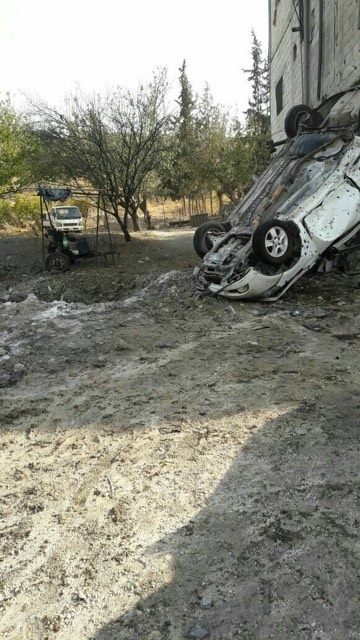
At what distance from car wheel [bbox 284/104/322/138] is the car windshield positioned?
6.09 metres

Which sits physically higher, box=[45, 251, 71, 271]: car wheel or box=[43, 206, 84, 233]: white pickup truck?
box=[43, 206, 84, 233]: white pickup truck

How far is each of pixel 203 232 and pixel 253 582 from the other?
765cm

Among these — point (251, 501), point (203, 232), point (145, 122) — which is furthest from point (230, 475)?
point (145, 122)

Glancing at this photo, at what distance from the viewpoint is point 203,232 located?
9.44 metres

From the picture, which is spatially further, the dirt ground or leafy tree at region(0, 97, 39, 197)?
leafy tree at region(0, 97, 39, 197)

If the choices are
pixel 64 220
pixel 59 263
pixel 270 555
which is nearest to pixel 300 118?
pixel 64 220

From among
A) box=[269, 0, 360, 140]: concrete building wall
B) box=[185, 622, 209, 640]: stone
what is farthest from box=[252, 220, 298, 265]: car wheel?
box=[185, 622, 209, 640]: stone

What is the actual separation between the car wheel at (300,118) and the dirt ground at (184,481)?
196 inches

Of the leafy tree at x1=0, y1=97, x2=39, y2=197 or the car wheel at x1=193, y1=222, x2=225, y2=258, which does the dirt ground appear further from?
the leafy tree at x1=0, y1=97, x2=39, y2=197

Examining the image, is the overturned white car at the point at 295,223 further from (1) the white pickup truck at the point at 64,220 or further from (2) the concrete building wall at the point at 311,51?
(1) the white pickup truck at the point at 64,220

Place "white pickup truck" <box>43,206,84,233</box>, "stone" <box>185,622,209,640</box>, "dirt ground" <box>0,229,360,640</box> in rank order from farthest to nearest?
1. "white pickup truck" <box>43,206,84,233</box>
2. "dirt ground" <box>0,229,360,640</box>
3. "stone" <box>185,622,209,640</box>

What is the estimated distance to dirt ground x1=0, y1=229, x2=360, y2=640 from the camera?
234 centimetres

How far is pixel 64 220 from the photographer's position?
12.9 meters

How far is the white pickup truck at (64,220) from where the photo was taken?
12773 millimetres
